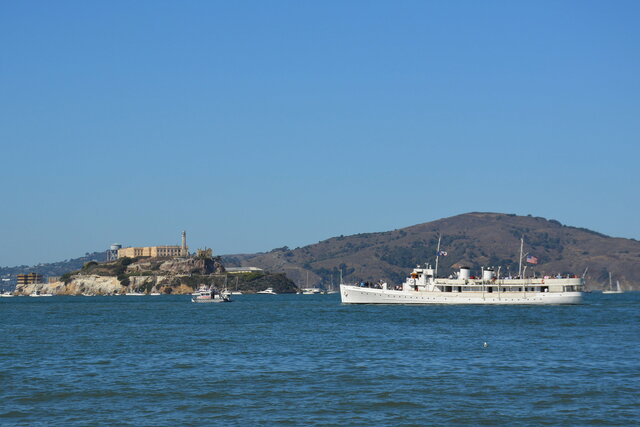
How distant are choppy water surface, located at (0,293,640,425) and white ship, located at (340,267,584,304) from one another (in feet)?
198

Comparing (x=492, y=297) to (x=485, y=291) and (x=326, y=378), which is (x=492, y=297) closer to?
(x=485, y=291)

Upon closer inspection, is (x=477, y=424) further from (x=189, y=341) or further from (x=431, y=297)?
(x=431, y=297)

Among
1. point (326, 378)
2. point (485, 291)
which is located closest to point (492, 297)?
point (485, 291)

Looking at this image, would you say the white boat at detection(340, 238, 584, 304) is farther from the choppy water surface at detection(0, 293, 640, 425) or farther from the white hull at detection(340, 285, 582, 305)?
the choppy water surface at detection(0, 293, 640, 425)

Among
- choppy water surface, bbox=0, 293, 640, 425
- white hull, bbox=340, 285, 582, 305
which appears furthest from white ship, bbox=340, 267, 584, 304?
choppy water surface, bbox=0, 293, 640, 425

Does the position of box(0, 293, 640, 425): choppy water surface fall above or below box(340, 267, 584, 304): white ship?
below

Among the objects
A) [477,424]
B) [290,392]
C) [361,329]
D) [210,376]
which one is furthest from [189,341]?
[477,424]

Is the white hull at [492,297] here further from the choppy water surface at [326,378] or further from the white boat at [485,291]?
the choppy water surface at [326,378]

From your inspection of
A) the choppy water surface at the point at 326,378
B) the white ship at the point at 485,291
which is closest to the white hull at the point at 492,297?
the white ship at the point at 485,291

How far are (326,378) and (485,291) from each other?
95292 millimetres

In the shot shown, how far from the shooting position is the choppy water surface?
32.1 m

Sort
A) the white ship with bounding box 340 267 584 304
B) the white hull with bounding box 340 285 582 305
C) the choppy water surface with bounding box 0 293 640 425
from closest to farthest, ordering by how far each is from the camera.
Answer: the choppy water surface with bounding box 0 293 640 425
the white hull with bounding box 340 285 582 305
the white ship with bounding box 340 267 584 304

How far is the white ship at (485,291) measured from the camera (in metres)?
132

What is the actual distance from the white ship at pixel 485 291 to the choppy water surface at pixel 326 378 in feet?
198
